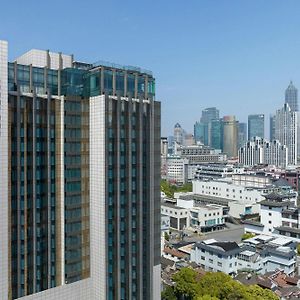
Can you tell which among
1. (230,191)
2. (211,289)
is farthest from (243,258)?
(230,191)

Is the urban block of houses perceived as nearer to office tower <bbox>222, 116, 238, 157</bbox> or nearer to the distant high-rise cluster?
the distant high-rise cluster

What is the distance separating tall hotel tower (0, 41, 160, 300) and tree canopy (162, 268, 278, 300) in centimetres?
484

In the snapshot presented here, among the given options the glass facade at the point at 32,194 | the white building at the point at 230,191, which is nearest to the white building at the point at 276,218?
the white building at the point at 230,191

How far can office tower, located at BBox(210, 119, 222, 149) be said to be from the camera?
627ft

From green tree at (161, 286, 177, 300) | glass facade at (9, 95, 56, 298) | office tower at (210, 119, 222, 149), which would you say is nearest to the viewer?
glass facade at (9, 95, 56, 298)

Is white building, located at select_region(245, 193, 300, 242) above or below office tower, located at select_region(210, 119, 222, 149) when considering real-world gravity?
below

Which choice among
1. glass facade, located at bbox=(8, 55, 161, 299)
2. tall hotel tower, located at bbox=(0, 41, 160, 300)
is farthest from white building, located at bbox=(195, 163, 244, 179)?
tall hotel tower, located at bbox=(0, 41, 160, 300)

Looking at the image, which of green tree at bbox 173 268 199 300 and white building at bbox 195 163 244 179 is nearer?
green tree at bbox 173 268 199 300

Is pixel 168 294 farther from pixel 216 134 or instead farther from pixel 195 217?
pixel 216 134

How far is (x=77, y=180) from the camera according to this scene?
18.5 meters

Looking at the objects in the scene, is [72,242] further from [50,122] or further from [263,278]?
[263,278]

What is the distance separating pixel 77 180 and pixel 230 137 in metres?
159

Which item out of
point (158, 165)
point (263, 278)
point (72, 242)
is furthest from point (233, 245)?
point (72, 242)

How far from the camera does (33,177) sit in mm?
16906
